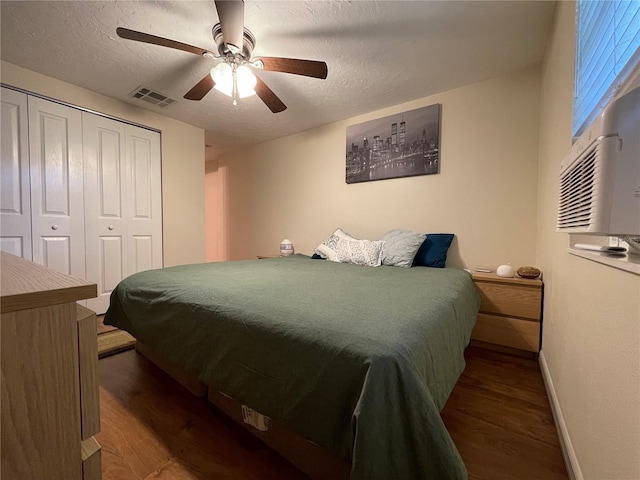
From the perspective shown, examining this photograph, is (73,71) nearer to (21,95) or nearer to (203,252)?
(21,95)

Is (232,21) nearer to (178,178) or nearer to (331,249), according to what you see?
(331,249)

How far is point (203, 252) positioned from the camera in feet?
12.0

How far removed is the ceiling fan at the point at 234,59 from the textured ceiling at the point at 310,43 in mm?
231

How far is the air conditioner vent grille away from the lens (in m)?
0.61

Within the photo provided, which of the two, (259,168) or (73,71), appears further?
(259,168)

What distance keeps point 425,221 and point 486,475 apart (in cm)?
206

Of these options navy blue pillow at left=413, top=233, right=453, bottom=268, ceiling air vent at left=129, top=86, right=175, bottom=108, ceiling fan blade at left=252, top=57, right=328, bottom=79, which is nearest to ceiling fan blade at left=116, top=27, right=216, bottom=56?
ceiling fan blade at left=252, top=57, right=328, bottom=79

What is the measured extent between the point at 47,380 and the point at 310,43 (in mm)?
2324

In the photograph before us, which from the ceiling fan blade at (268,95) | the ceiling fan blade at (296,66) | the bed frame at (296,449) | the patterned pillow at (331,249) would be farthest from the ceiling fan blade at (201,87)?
the bed frame at (296,449)

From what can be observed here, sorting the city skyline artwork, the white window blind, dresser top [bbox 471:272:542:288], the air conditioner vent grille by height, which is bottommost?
dresser top [bbox 471:272:542:288]

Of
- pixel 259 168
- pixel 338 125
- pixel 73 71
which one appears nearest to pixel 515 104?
pixel 338 125

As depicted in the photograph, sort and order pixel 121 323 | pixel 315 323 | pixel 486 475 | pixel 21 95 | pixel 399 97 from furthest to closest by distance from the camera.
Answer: pixel 399 97
pixel 21 95
pixel 121 323
pixel 486 475
pixel 315 323

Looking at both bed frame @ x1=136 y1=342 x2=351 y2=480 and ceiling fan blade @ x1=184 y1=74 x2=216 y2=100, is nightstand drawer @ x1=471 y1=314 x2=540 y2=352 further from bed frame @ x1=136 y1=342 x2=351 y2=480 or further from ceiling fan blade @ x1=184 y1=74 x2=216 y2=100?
ceiling fan blade @ x1=184 y1=74 x2=216 y2=100

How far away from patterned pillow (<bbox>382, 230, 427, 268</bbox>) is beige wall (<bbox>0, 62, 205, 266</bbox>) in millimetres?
2618
